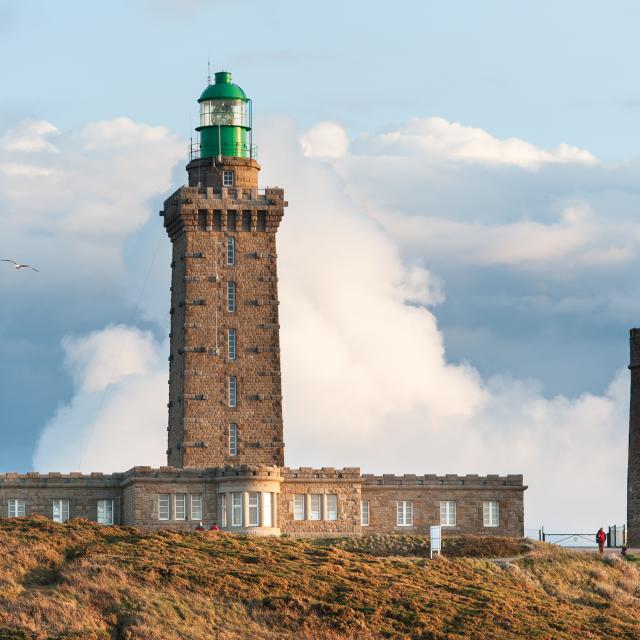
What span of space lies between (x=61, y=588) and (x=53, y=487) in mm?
27560

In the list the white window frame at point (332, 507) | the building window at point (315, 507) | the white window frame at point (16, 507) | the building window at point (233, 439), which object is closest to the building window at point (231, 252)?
the building window at point (233, 439)

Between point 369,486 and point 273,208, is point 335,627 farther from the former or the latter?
point 273,208

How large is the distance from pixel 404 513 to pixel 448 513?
2.21m

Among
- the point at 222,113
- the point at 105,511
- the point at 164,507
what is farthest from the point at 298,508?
the point at 222,113

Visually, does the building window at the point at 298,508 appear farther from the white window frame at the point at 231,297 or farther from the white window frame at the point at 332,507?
the white window frame at the point at 231,297

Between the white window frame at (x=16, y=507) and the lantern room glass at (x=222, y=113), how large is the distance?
23101 millimetres

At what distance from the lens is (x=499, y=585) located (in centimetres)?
8044

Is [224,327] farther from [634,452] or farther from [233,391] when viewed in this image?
[634,452]

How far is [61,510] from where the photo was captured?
9681 cm

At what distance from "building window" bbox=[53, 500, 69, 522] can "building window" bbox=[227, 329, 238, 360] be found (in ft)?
38.2

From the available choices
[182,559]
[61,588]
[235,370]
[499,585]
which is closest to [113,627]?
[61,588]

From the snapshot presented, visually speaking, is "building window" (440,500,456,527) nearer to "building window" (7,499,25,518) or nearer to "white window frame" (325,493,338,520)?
"white window frame" (325,493,338,520)

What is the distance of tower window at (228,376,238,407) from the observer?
10144 centimetres

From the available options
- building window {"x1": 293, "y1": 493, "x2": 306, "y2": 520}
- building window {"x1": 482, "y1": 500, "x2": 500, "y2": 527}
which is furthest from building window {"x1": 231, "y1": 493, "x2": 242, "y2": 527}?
building window {"x1": 482, "y1": 500, "x2": 500, "y2": 527}
